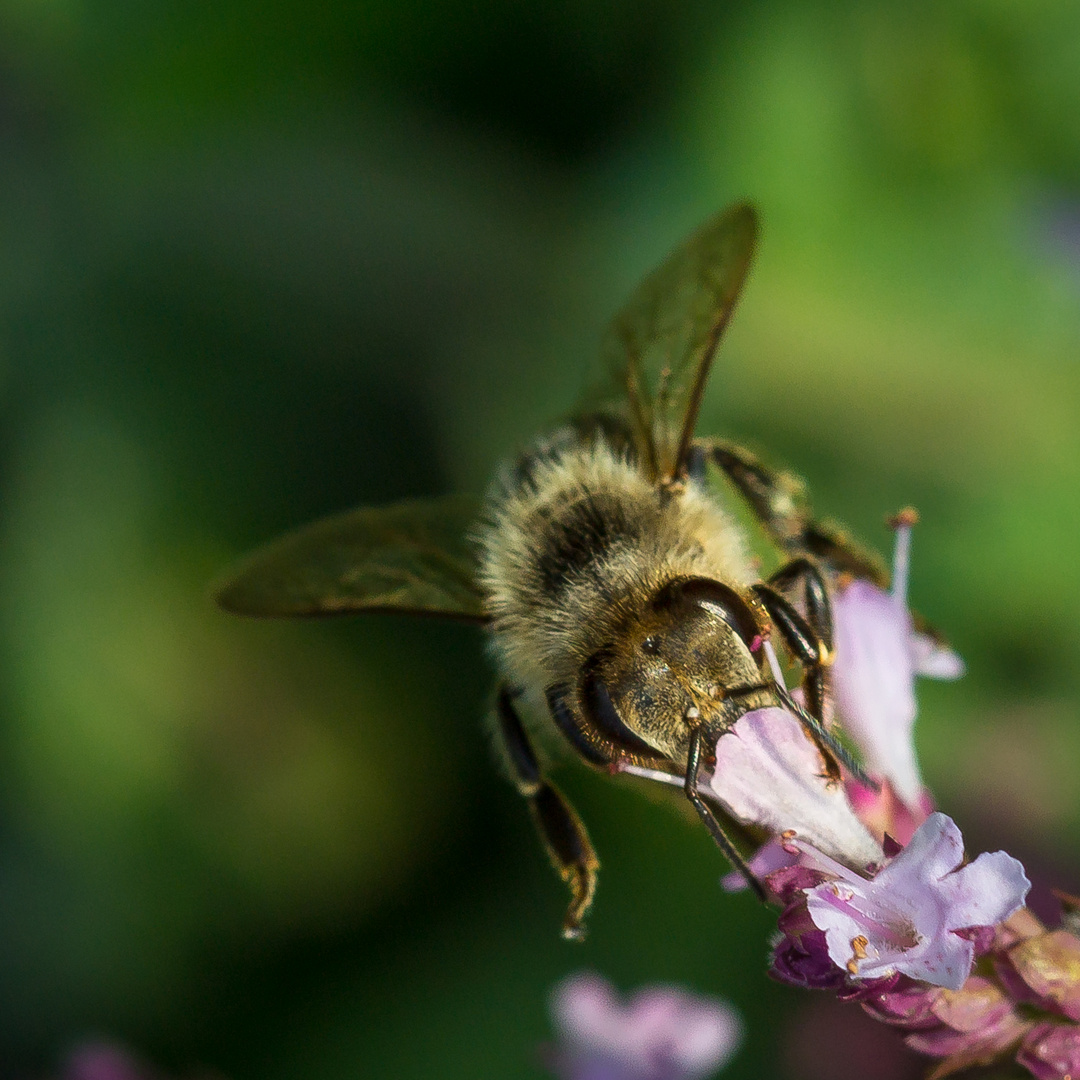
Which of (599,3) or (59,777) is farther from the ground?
(599,3)

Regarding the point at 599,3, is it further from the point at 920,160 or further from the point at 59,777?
the point at 59,777

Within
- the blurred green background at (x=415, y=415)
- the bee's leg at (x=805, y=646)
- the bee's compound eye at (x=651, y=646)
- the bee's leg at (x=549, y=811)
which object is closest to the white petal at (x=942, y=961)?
the bee's leg at (x=805, y=646)

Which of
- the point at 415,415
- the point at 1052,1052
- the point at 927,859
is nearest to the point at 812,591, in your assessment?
the point at 927,859

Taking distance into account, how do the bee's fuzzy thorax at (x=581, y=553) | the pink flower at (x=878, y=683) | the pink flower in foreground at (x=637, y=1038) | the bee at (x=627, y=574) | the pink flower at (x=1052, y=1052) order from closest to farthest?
the pink flower at (x=1052, y=1052), the bee at (x=627, y=574), the bee's fuzzy thorax at (x=581, y=553), the pink flower at (x=878, y=683), the pink flower in foreground at (x=637, y=1038)

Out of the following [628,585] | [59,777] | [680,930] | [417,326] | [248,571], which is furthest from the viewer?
[417,326]

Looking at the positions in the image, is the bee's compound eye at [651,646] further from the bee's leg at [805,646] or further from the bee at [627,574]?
the bee's leg at [805,646]

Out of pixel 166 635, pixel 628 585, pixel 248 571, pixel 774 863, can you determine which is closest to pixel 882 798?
pixel 774 863
